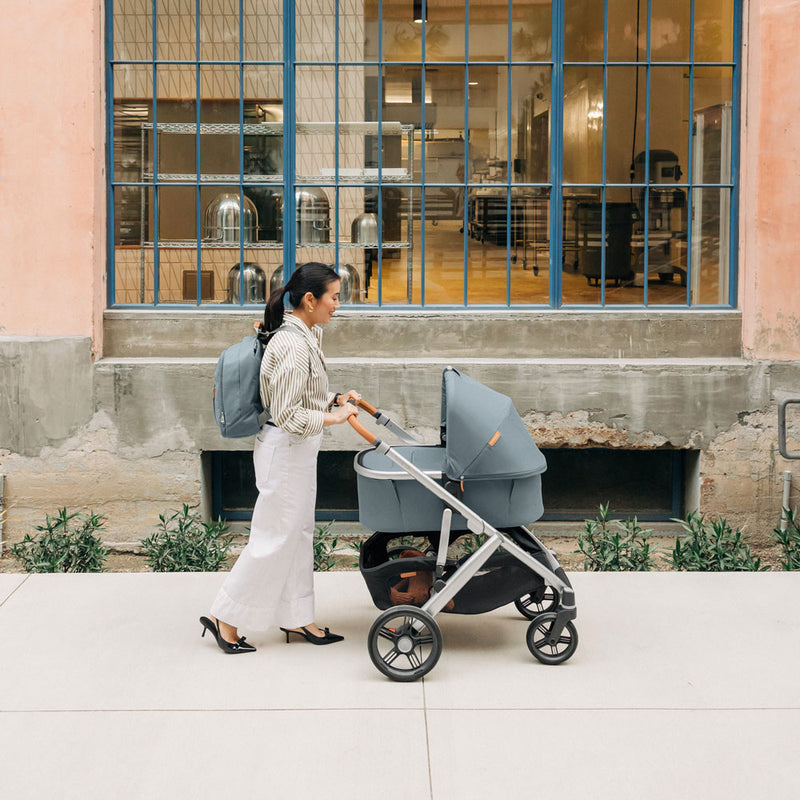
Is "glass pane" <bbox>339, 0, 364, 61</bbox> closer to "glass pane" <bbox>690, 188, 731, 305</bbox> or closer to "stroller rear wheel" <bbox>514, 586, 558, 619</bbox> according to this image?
"glass pane" <bbox>690, 188, 731, 305</bbox>

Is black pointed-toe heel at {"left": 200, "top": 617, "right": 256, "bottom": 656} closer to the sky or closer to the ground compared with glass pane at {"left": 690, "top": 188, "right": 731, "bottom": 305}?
closer to the ground

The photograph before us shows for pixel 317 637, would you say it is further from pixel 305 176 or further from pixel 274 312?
pixel 305 176

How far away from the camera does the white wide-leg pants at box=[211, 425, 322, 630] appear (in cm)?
502

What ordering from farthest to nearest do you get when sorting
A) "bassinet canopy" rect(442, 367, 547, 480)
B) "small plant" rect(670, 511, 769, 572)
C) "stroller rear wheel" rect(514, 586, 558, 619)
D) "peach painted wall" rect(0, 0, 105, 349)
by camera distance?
"peach painted wall" rect(0, 0, 105, 349)
"small plant" rect(670, 511, 769, 572)
"stroller rear wheel" rect(514, 586, 558, 619)
"bassinet canopy" rect(442, 367, 547, 480)

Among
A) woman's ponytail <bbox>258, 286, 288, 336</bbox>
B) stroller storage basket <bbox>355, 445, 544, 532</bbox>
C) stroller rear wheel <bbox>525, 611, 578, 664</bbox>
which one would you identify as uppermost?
woman's ponytail <bbox>258, 286, 288, 336</bbox>

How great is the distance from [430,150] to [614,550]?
10.6 feet

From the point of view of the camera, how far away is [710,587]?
6.29 metres

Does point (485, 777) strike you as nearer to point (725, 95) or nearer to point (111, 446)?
point (111, 446)

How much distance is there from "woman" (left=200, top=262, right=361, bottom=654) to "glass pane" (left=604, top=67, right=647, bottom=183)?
12.3 ft

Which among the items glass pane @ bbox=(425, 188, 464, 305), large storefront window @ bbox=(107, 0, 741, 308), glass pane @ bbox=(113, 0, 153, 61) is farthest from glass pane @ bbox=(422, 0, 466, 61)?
glass pane @ bbox=(113, 0, 153, 61)

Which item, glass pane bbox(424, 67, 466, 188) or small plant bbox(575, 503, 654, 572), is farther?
glass pane bbox(424, 67, 466, 188)

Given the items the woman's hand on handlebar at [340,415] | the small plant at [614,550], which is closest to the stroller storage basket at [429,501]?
the woman's hand on handlebar at [340,415]

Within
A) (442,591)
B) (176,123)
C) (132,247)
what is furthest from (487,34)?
(442,591)

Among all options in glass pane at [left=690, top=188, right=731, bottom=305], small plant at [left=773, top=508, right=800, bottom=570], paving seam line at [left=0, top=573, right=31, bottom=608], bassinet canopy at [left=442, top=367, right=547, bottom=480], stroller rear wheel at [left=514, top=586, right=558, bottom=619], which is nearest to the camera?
bassinet canopy at [left=442, top=367, right=547, bottom=480]
